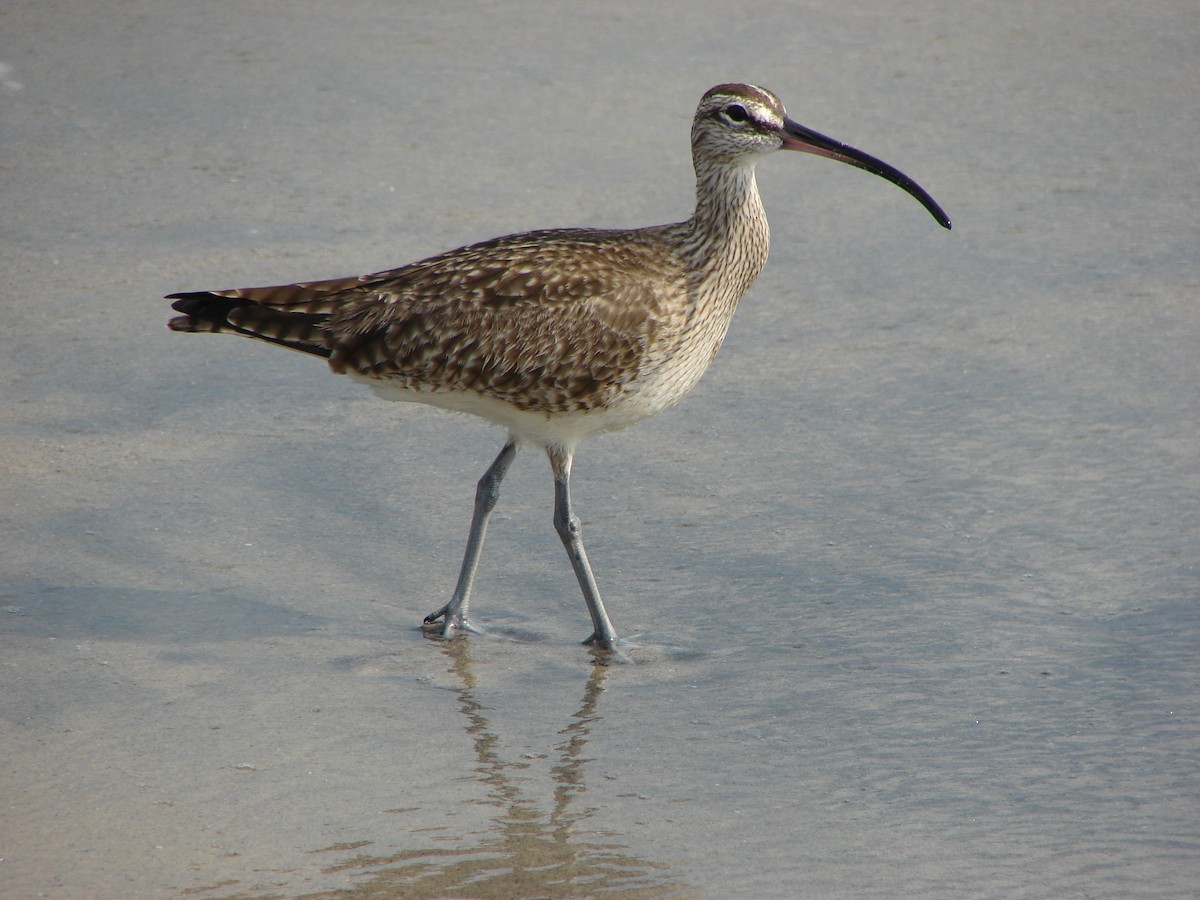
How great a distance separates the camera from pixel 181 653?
525cm

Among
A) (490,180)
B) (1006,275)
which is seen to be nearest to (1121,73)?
(1006,275)

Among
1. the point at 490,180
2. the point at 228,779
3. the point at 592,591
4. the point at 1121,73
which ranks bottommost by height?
the point at 228,779

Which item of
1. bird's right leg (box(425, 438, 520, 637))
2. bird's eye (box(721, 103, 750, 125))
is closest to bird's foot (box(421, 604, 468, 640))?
bird's right leg (box(425, 438, 520, 637))

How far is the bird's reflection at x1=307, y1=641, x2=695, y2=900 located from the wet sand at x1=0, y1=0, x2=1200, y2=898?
14 mm

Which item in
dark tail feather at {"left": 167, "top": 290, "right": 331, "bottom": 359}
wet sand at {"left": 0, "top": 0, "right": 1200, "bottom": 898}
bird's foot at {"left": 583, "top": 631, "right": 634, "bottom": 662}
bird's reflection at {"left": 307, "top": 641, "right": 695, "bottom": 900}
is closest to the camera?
bird's reflection at {"left": 307, "top": 641, "right": 695, "bottom": 900}

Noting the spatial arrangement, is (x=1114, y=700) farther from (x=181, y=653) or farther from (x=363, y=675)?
(x=181, y=653)

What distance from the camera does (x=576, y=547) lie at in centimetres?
555

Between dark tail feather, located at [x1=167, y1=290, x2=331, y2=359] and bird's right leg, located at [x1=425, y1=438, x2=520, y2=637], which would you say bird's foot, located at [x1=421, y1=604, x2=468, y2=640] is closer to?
bird's right leg, located at [x1=425, y1=438, x2=520, y2=637]

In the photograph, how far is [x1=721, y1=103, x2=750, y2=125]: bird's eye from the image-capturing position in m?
5.70

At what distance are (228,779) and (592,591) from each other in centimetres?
152

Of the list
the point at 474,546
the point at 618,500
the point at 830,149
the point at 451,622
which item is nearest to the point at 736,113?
the point at 830,149

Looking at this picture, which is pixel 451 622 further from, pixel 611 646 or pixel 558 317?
pixel 558 317

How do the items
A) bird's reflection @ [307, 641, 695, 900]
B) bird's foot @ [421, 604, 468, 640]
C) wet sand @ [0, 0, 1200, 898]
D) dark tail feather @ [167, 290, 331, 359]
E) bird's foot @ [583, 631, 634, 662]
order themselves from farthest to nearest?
dark tail feather @ [167, 290, 331, 359]
bird's foot @ [421, 604, 468, 640]
bird's foot @ [583, 631, 634, 662]
wet sand @ [0, 0, 1200, 898]
bird's reflection @ [307, 641, 695, 900]

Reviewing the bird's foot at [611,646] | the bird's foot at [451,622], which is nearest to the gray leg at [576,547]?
the bird's foot at [611,646]
